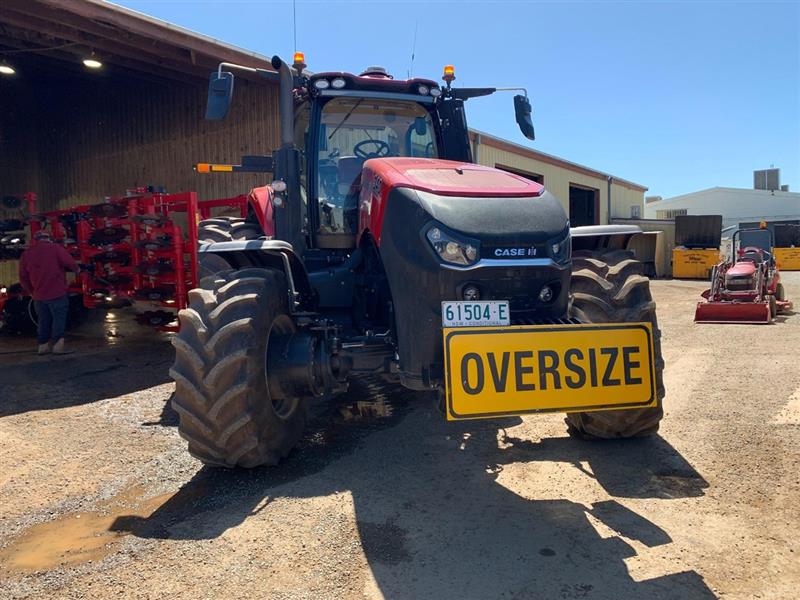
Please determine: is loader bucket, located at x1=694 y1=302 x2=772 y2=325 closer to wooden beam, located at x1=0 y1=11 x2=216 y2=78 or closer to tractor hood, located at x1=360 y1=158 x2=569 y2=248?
tractor hood, located at x1=360 y1=158 x2=569 y2=248

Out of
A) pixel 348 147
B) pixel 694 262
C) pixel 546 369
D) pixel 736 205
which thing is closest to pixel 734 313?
pixel 348 147

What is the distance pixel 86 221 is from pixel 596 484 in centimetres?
848

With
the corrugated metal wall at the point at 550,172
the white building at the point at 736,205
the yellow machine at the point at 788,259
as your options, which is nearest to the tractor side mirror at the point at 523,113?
the corrugated metal wall at the point at 550,172

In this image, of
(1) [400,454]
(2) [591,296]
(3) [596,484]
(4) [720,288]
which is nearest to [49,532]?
(1) [400,454]

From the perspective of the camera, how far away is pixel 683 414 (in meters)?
5.04

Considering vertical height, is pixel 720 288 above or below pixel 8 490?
above

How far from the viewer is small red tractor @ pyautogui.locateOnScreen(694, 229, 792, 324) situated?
10562mm

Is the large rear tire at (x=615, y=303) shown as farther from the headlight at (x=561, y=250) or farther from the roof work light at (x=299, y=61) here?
the roof work light at (x=299, y=61)

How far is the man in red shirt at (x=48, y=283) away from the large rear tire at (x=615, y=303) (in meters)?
7.44

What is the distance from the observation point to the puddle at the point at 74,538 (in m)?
2.96

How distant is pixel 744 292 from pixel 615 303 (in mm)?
8801

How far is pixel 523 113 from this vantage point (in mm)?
5008

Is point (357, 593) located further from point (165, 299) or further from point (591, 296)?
point (165, 299)

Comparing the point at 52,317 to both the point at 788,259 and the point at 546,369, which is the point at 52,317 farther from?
the point at 788,259
